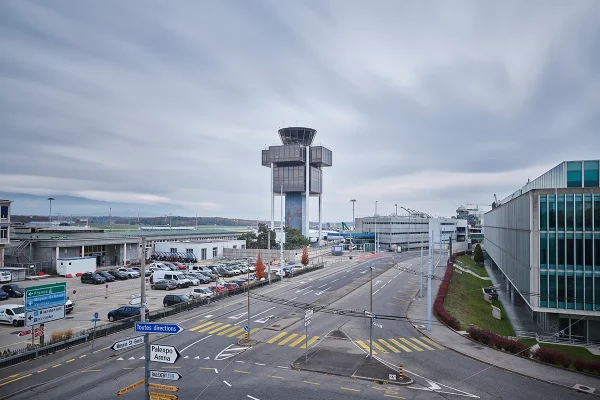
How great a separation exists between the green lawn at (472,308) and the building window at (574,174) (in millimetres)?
16665

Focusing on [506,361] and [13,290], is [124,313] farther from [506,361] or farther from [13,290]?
[506,361]

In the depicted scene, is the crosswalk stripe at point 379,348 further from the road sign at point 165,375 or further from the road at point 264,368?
the road sign at point 165,375

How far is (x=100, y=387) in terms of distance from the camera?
22.8m

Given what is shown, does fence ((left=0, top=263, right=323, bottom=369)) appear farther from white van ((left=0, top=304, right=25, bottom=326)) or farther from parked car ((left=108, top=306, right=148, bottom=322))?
white van ((left=0, top=304, right=25, bottom=326))

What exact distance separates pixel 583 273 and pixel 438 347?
53.1 feet

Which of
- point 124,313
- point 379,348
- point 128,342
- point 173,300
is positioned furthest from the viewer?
point 173,300

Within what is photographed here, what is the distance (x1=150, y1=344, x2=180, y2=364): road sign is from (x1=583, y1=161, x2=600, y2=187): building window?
42125 mm

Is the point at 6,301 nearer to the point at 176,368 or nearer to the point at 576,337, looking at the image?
the point at 176,368

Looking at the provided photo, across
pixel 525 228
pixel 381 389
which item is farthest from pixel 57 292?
pixel 525 228

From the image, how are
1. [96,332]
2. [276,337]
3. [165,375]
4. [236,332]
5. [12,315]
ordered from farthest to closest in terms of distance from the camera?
1. [12,315]
2. [236,332]
3. [276,337]
4. [96,332]
5. [165,375]

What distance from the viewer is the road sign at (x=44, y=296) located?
30.0 m

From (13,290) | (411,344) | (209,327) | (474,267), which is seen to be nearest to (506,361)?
(411,344)

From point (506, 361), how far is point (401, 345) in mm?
7589

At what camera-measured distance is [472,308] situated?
52.1m
